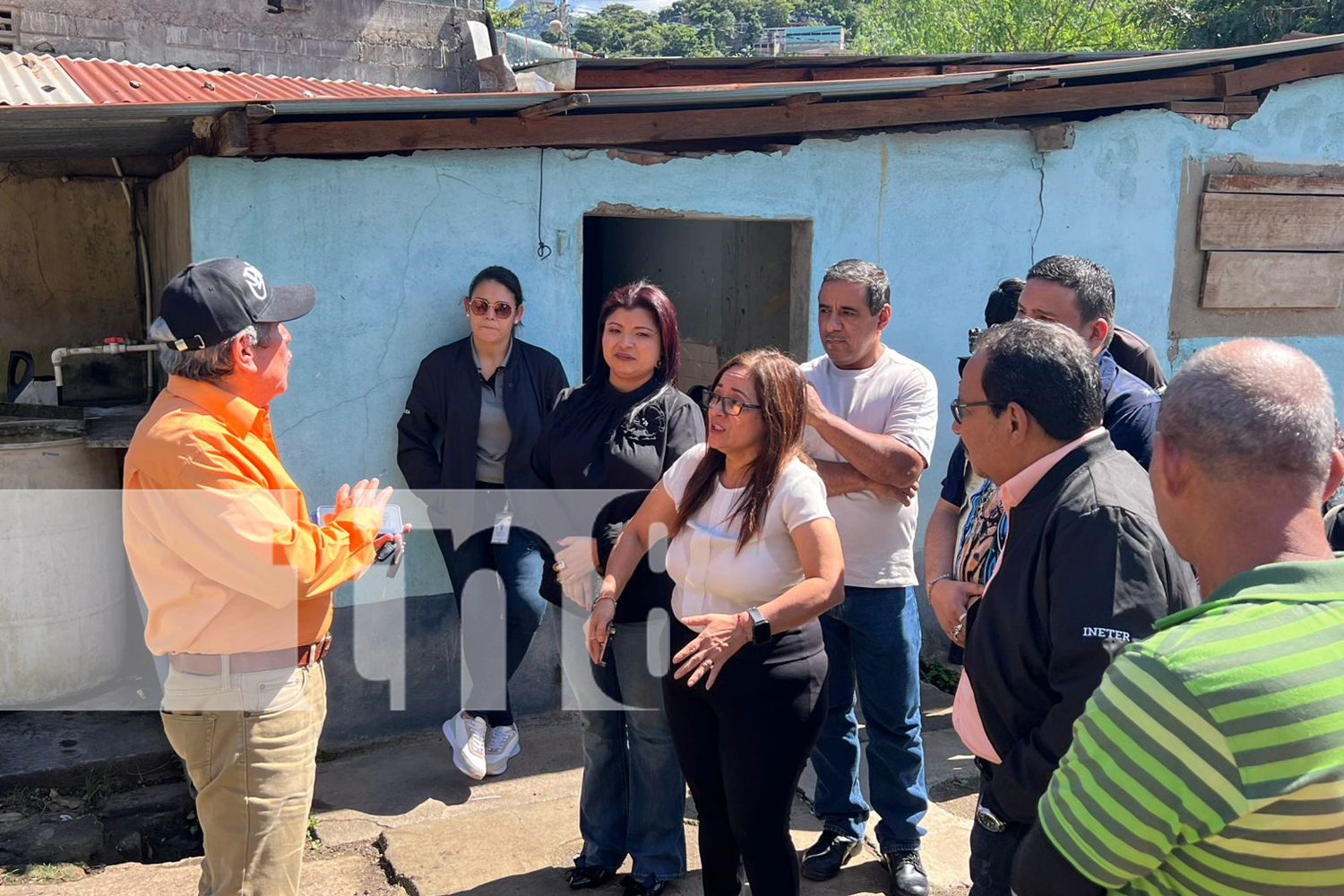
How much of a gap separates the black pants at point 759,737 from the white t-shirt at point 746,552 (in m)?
0.15

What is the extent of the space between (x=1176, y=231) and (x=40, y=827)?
19.7 ft

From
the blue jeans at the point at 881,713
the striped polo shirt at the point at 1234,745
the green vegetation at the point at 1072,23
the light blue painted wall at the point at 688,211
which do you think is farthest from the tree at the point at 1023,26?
the striped polo shirt at the point at 1234,745

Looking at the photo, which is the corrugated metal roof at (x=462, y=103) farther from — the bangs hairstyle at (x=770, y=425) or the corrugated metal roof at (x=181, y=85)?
the bangs hairstyle at (x=770, y=425)

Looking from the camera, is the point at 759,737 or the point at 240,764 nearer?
the point at 240,764

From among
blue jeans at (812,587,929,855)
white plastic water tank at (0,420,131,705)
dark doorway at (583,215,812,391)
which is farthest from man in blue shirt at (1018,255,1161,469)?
white plastic water tank at (0,420,131,705)

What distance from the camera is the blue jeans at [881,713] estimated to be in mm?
3471

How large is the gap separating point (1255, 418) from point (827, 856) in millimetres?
2541

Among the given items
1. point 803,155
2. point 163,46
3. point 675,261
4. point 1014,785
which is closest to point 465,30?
point 163,46

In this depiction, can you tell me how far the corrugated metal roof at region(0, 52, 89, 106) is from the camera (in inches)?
164

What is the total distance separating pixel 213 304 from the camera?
2441 mm

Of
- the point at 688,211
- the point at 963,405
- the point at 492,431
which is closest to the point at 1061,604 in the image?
the point at 963,405

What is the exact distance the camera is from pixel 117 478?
4.87 m

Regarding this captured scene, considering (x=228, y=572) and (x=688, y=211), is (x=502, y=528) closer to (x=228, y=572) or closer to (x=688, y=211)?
(x=688, y=211)

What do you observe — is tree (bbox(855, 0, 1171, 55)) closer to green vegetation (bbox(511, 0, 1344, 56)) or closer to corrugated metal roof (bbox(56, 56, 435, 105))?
green vegetation (bbox(511, 0, 1344, 56))
